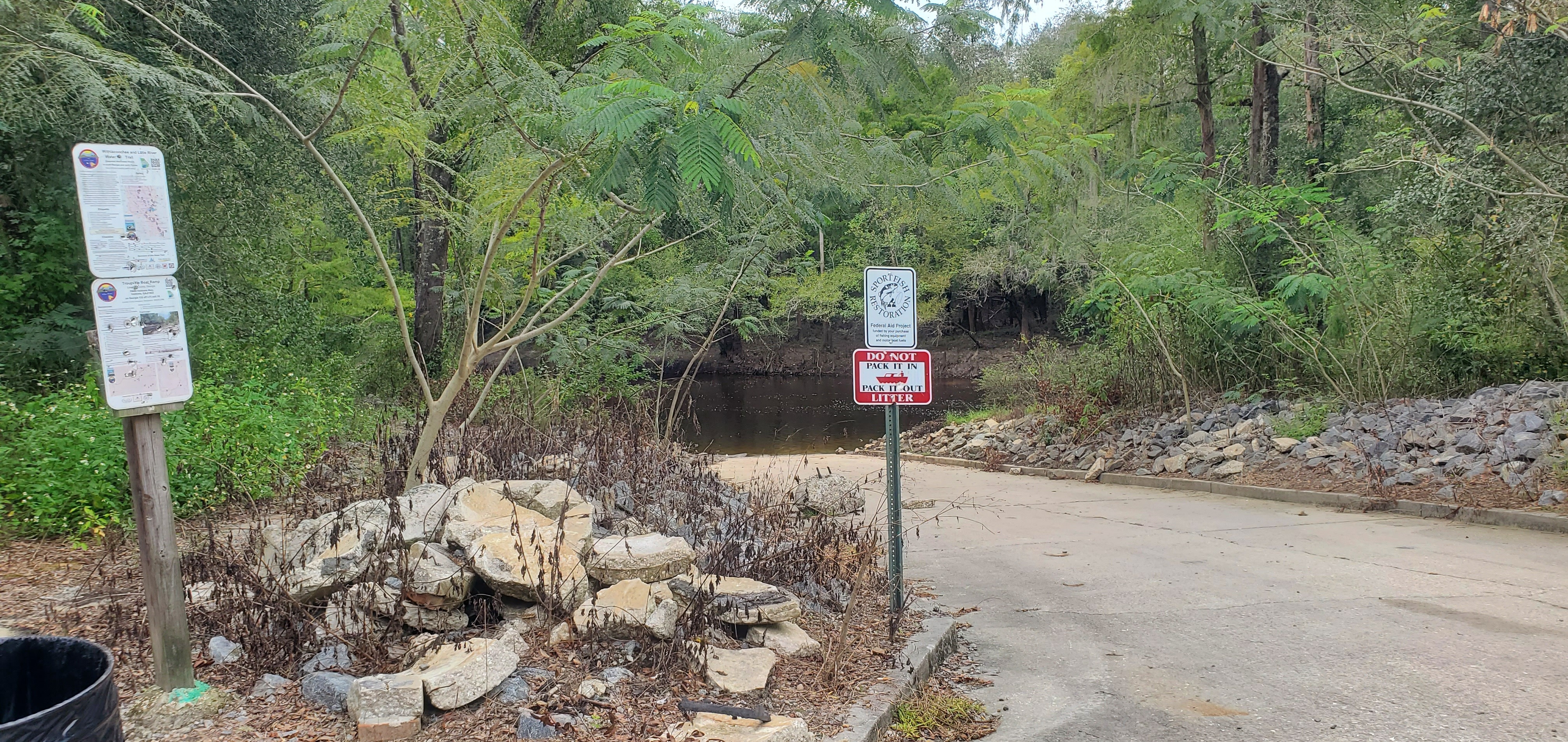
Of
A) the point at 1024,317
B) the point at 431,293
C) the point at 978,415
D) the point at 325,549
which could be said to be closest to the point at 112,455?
the point at 325,549

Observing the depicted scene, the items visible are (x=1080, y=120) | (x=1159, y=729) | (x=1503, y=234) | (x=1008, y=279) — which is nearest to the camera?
(x=1159, y=729)

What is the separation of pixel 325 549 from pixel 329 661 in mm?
1001

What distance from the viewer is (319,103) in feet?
29.0

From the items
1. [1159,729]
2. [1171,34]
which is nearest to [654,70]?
[1159,729]

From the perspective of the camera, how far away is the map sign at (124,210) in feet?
11.9

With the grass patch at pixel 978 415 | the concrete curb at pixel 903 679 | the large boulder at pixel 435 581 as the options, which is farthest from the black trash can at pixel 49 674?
the grass patch at pixel 978 415

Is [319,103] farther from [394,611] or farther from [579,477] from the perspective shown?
[394,611]

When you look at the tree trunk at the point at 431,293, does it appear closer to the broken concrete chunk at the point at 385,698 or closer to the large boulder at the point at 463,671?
the large boulder at the point at 463,671

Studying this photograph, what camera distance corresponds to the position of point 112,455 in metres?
6.48

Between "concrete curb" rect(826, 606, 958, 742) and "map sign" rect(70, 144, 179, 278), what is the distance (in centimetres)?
346

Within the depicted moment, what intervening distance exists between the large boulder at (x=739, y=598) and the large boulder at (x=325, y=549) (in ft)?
5.22

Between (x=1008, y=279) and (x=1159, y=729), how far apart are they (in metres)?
36.6

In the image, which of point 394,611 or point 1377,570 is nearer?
point 394,611

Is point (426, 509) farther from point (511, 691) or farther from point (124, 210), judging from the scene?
point (124, 210)
